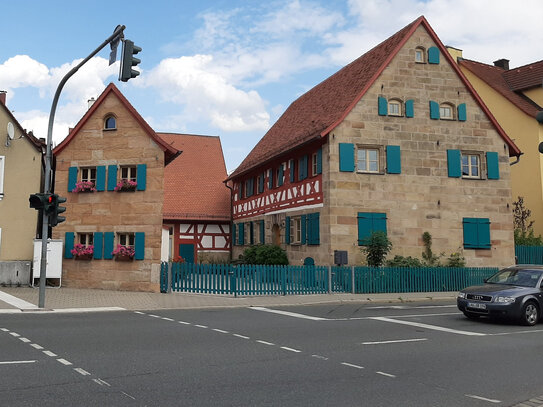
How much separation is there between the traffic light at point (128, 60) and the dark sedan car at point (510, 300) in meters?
9.34

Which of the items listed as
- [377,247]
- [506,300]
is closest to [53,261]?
[377,247]

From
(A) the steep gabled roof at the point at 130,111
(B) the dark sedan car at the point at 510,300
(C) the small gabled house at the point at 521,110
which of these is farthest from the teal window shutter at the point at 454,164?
(A) the steep gabled roof at the point at 130,111

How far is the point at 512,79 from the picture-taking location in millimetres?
34750

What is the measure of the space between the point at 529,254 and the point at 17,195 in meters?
23.2

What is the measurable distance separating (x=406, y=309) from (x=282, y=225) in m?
11.5

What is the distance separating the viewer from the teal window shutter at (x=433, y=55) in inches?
978

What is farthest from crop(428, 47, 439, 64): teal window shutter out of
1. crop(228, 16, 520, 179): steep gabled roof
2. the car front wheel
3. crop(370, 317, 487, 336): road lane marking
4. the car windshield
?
crop(370, 317, 487, 336): road lane marking

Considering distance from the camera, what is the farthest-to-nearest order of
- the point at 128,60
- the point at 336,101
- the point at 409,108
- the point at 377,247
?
the point at 336,101, the point at 409,108, the point at 377,247, the point at 128,60

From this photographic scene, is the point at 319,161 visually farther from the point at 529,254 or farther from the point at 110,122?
the point at 529,254

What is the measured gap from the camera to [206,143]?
3916 centimetres

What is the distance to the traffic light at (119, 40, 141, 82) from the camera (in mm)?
11961

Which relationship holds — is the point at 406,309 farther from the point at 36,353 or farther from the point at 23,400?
the point at 23,400

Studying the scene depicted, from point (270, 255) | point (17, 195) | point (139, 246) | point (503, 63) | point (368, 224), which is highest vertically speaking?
point (503, 63)

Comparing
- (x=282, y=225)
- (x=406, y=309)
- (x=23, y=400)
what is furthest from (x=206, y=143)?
(x=23, y=400)
